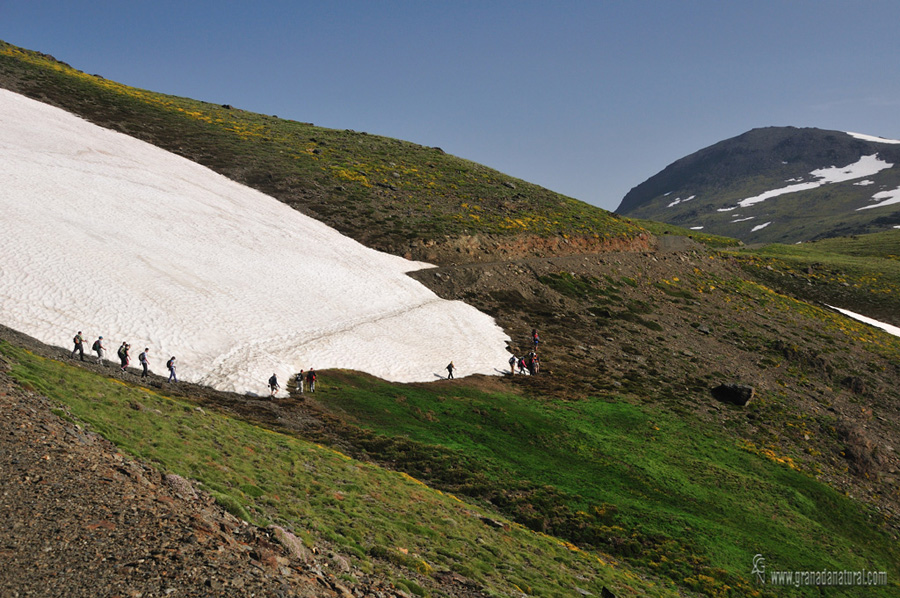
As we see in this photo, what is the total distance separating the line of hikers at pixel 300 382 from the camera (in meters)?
32.5

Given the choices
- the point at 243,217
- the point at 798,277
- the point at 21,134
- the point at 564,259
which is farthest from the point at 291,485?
the point at 798,277

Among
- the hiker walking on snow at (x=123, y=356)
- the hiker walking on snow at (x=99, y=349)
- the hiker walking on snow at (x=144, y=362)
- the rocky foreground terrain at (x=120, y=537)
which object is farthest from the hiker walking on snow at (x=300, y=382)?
the rocky foreground terrain at (x=120, y=537)

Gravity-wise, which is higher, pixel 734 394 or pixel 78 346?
pixel 78 346

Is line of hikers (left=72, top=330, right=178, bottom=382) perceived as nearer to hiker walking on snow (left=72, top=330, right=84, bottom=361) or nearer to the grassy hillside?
hiker walking on snow (left=72, top=330, right=84, bottom=361)

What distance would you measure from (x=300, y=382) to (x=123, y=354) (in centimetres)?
961

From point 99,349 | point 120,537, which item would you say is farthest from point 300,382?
point 120,537

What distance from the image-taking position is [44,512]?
11.2 meters

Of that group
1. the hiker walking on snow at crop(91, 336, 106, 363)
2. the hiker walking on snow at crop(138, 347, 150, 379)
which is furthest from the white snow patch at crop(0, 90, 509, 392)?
the hiker walking on snow at crop(91, 336, 106, 363)

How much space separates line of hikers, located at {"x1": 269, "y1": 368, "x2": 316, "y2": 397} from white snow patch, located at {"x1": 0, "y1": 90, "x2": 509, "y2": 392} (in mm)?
1182

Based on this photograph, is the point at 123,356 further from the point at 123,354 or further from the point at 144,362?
the point at 144,362

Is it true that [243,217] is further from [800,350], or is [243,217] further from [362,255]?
[800,350]

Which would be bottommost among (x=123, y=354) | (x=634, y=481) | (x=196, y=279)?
(x=634, y=481)

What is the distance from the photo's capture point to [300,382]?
33719 mm

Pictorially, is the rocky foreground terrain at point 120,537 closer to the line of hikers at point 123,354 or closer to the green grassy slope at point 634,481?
the green grassy slope at point 634,481
